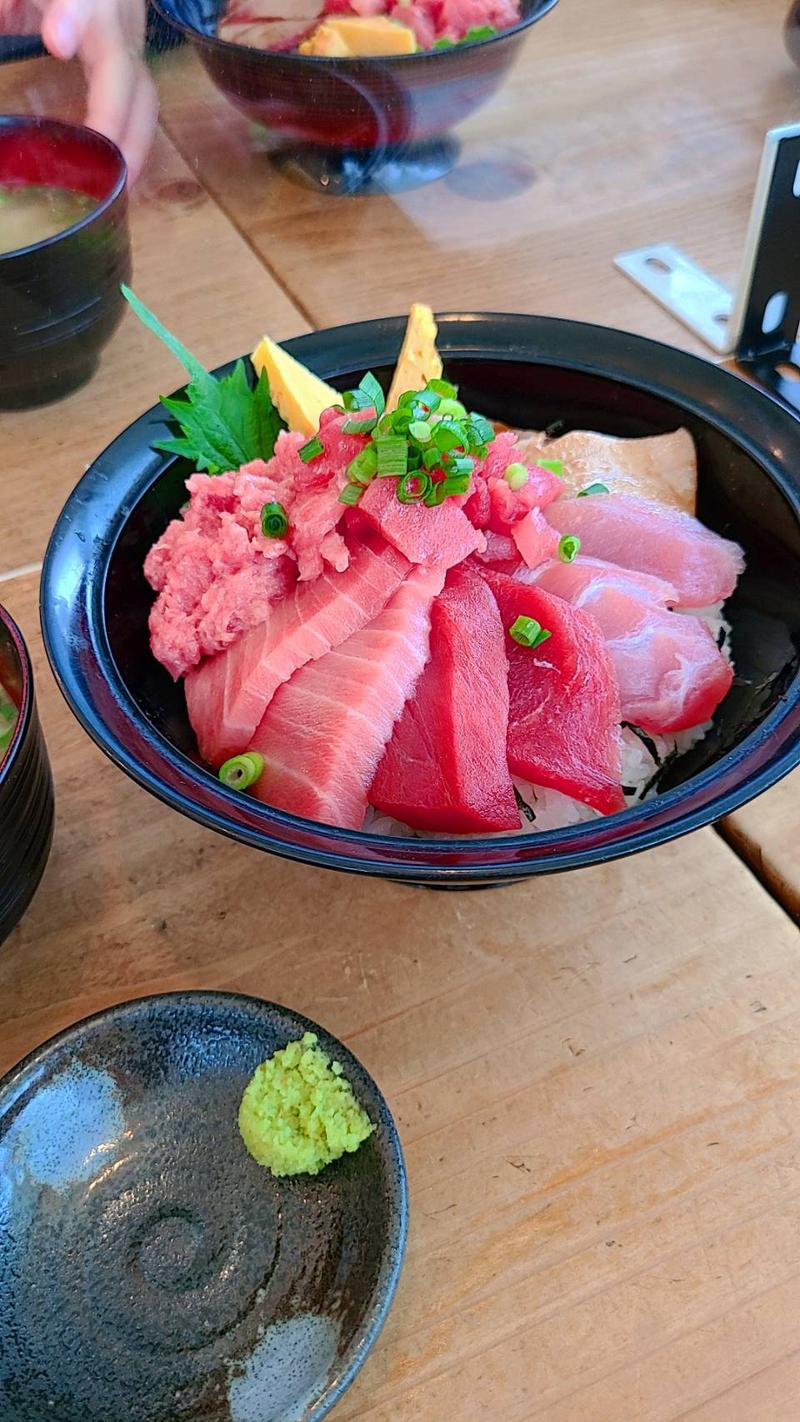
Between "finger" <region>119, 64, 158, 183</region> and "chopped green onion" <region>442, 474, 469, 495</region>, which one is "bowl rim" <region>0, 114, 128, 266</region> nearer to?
"finger" <region>119, 64, 158, 183</region>

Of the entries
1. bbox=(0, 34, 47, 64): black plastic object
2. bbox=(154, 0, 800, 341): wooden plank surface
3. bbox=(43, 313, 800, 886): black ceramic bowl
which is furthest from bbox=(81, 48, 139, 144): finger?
bbox=(43, 313, 800, 886): black ceramic bowl

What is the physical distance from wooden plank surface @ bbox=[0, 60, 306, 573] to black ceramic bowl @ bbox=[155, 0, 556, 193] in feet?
0.86

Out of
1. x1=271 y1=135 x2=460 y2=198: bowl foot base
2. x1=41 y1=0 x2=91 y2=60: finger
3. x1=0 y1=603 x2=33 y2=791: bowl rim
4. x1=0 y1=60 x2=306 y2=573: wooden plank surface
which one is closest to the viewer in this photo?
x1=0 y1=603 x2=33 y2=791: bowl rim

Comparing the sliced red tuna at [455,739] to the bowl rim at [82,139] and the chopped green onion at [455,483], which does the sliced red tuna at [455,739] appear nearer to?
the chopped green onion at [455,483]

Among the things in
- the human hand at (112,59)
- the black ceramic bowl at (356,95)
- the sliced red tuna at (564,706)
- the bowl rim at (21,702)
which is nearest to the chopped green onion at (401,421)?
the sliced red tuna at (564,706)

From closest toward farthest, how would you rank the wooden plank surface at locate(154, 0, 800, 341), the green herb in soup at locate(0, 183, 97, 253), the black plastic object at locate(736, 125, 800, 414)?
the black plastic object at locate(736, 125, 800, 414), the green herb in soup at locate(0, 183, 97, 253), the wooden plank surface at locate(154, 0, 800, 341)

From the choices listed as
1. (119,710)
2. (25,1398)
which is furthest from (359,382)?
(25,1398)

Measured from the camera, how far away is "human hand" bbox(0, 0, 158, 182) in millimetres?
2400

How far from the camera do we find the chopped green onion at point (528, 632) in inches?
46.0

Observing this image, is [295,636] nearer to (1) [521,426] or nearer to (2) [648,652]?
(2) [648,652]

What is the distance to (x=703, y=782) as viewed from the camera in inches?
39.5

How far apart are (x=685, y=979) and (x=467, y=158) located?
2.14 metres

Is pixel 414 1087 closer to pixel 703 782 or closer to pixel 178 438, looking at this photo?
pixel 703 782

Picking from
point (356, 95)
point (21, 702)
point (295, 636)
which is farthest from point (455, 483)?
point (356, 95)
